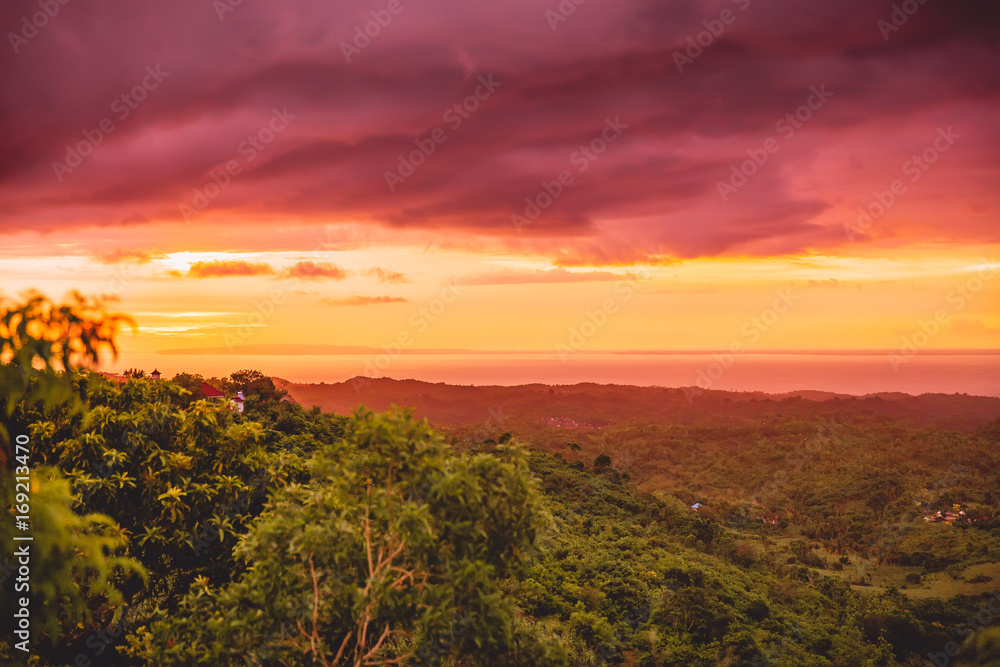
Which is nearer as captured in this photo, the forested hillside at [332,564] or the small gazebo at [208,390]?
the forested hillside at [332,564]

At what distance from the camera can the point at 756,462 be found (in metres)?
71.8

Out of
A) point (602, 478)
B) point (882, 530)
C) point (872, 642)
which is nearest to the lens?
point (872, 642)

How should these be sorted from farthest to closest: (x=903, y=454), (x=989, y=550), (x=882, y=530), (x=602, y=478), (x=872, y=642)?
(x=903, y=454) → (x=882, y=530) → (x=602, y=478) → (x=989, y=550) → (x=872, y=642)

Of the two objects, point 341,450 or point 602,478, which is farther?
point 602,478

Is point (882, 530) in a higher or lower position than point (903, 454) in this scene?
lower

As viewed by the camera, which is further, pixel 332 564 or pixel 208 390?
pixel 208 390

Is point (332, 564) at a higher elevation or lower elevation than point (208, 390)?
lower

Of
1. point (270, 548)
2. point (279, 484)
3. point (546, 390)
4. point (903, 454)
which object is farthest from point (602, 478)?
point (546, 390)

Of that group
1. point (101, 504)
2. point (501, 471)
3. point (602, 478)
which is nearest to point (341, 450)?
point (501, 471)

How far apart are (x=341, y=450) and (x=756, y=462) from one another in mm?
73669

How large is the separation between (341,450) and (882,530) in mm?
50053

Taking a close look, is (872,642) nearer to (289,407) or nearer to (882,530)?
(289,407)

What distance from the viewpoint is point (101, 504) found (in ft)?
26.8

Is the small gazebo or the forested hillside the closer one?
the forested hillside
